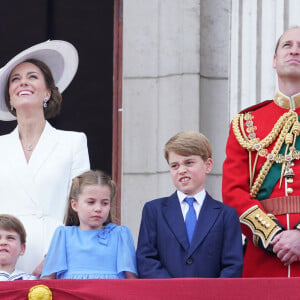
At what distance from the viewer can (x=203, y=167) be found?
617 centimetres

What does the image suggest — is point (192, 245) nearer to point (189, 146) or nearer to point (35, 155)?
point (189, 146)

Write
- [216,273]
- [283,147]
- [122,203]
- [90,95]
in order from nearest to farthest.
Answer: [216,273] → [283,147] → [122,203] → [90,95]

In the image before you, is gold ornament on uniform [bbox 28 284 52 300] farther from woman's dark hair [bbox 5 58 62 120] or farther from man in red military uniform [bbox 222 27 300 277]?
woman's dark hair [bbox 5 58 62 120]

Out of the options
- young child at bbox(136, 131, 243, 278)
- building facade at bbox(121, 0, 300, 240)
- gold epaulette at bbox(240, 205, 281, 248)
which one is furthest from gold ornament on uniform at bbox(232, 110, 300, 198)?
building facade at bbox(121, 0, 300, 240)

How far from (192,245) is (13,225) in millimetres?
882

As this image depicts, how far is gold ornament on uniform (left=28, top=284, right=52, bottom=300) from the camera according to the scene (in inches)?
216

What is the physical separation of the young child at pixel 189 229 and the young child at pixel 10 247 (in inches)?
23.6

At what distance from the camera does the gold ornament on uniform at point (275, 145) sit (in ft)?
20.8

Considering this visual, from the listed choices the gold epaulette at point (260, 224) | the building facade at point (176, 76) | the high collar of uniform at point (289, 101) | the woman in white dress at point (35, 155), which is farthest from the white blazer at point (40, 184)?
the building facade at point (176, 76)

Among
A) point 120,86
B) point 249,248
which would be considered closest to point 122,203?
point 120,86

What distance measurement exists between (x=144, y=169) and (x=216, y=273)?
8.51ft

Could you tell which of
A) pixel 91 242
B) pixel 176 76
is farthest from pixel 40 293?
pixel 176 76

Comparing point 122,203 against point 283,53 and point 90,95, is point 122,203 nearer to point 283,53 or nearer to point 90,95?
point 90,95

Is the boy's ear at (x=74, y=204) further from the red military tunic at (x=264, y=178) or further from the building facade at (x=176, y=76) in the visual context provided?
the building facade at (x=176, y=76)
